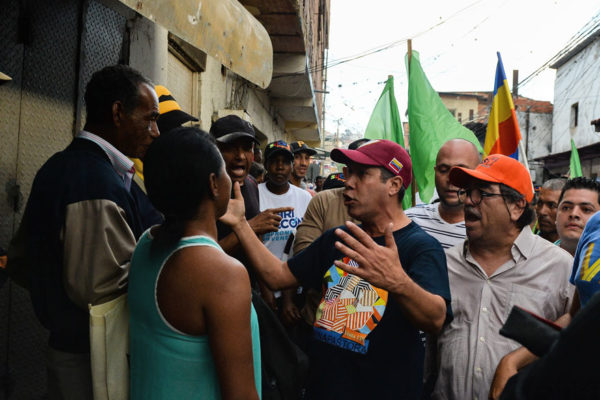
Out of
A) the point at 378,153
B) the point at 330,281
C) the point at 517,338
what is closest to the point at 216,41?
A: the point at 378,153

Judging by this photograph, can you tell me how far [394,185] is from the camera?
2.15 metres

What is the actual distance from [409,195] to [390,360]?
Answer: 2.96 meters

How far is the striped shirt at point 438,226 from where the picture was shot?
3.00m

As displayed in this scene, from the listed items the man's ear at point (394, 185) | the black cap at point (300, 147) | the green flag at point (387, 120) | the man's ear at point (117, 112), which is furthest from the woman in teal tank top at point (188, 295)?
the black cap at point (300, 147)

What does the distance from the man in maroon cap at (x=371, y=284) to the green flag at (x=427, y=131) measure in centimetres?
230

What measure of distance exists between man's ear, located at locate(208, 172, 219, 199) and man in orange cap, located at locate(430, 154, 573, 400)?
57.7 inches

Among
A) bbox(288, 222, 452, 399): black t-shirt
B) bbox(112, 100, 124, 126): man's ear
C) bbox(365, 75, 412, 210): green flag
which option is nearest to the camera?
bbox(288, 222, 452, 399): black t-shirt

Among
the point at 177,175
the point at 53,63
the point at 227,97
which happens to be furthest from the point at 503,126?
the point at 227,97

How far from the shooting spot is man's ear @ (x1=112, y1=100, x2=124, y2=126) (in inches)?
79.5

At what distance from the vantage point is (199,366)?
133cm

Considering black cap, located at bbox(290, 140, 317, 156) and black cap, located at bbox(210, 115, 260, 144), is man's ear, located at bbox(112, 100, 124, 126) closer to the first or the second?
black cap, located at bbox(210, 115, 260, 144)

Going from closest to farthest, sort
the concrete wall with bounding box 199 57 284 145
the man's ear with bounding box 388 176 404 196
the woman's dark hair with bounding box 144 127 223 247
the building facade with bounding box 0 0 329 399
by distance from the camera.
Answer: the woman's dark hair with bounding box 144 127 223 247 < the man's ear with bounding box 388 176 404 196 < the building facade with bounding box 0 0 329 399 < the concrete wall with bounding box 199 57 284 145

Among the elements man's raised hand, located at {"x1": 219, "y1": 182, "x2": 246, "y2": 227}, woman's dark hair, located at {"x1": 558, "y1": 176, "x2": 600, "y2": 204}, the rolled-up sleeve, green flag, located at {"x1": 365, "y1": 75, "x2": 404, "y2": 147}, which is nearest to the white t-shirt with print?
man's raised hand, located at {"x1": 219, "y1": 182, "x2": 246, "y2": 227}

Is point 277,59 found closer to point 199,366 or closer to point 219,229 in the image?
point 219,229
